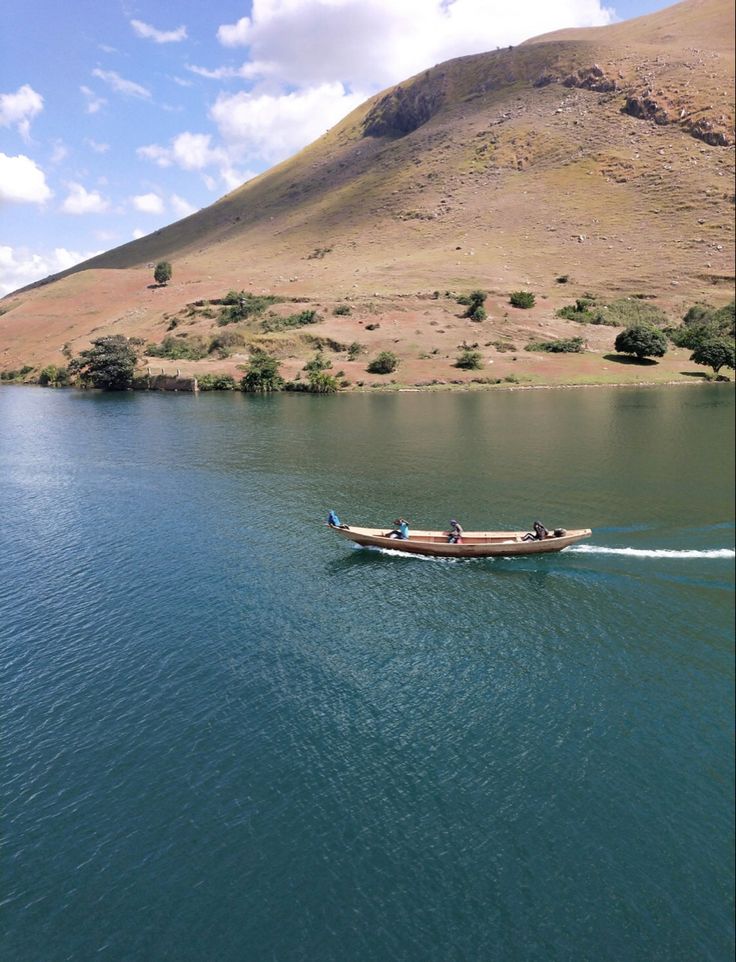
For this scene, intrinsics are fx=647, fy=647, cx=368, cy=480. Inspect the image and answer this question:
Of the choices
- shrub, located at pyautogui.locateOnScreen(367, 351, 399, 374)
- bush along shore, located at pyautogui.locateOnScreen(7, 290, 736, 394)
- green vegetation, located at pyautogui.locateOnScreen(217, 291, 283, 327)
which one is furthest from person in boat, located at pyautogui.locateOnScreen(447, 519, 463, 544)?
green vegetation, located at pyautogui.locateOnScreen(217, 291, 283, 327)

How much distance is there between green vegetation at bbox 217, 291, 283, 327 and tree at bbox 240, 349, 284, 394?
3274 cm

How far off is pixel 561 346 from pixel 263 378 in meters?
59.6

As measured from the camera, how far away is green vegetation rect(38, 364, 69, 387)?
483 ft

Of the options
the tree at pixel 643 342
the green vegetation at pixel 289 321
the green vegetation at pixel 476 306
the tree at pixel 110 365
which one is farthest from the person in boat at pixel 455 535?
the green vegetation at pixel 289 321

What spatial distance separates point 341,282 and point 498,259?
4275 centimetres

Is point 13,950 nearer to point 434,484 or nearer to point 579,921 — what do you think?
point 579,921

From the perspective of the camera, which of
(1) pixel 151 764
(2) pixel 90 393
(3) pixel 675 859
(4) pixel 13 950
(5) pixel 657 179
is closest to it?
(4) pixel 13 950

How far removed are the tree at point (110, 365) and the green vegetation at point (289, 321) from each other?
96.2ft

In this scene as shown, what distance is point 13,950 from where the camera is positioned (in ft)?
60.5

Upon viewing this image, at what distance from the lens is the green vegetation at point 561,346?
5094 inches

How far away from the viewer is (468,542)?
44562 millimetres

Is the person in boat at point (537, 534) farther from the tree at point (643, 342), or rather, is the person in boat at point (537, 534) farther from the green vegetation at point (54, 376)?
the green vegetation at point (54, 376)

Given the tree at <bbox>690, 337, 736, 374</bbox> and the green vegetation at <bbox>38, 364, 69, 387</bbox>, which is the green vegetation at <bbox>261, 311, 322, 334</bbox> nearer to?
the green vegetation at <bbox>38, 364, 69, 387</bbox>

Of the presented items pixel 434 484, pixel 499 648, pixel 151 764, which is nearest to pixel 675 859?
pixel 499 648
